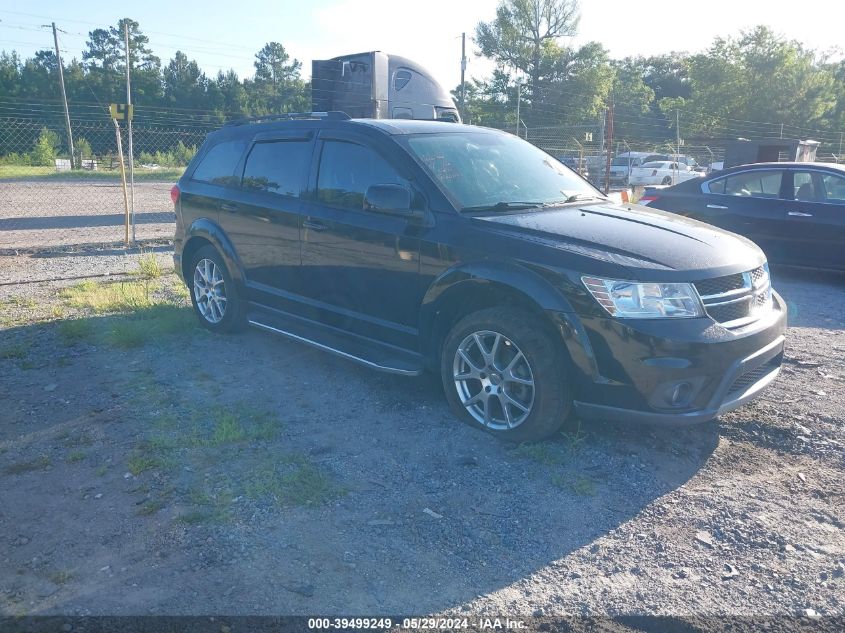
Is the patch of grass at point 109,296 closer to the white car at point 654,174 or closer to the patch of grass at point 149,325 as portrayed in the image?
the patch of grass at point 149,325

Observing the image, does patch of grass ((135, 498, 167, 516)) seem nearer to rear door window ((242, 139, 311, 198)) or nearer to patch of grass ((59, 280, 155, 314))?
rear door window ((242, 139, 311, 198))

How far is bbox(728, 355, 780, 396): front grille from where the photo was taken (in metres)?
4.22

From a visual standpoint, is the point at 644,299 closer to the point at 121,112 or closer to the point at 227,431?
the point at 227,431

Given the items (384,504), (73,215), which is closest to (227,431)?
(384,504)

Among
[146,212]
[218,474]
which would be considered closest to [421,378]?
[218,474]

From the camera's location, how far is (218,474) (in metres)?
4.05

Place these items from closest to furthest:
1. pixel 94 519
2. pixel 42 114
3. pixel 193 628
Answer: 1. pixel 193 628
2. pixel 94 519
3. pixel 42 114

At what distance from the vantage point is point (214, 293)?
6621mm

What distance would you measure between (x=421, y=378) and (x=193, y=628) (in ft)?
9.83

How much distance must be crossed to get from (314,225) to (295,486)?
2.22 m

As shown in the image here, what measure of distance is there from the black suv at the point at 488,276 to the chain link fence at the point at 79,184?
297 inches

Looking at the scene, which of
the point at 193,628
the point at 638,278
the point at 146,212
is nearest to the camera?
the point at 193,628

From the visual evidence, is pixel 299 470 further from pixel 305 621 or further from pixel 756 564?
pixel 756 564

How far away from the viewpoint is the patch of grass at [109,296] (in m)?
7.70
